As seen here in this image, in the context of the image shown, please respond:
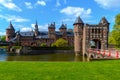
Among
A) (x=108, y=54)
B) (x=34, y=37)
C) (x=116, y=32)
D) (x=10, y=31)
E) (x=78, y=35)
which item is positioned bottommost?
(x=108, y=54)

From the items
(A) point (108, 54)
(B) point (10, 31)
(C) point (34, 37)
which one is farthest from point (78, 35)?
(B) point (10, 31)

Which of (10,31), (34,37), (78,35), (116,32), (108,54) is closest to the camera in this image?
(108,54)

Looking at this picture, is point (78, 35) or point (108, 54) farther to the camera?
point (78, 35)

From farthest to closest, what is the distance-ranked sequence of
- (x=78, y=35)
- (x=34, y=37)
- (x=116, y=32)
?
1. (x=34, y=37)
2. (x=78, y=35)
3. (x=116, y=32)

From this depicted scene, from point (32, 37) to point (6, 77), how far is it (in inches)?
→ 4099

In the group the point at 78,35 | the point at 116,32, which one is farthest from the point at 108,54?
the point at 78,35

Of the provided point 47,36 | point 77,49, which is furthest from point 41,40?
point 77,49

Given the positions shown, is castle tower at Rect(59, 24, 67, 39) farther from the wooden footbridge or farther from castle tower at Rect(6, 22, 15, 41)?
the wooden footbridge

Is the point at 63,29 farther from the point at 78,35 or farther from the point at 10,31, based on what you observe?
the point at 78,35

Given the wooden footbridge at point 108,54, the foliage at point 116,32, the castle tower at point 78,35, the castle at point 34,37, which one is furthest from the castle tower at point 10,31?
the wooden footbridge at point 108,54

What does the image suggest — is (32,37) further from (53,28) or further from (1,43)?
(1,43)

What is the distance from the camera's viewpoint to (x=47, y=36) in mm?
112938

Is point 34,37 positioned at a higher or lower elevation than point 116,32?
higher

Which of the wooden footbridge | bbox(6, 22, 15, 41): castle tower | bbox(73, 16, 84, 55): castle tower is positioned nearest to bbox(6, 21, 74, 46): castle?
bbox(6, 22, 15, 41): castle tower
